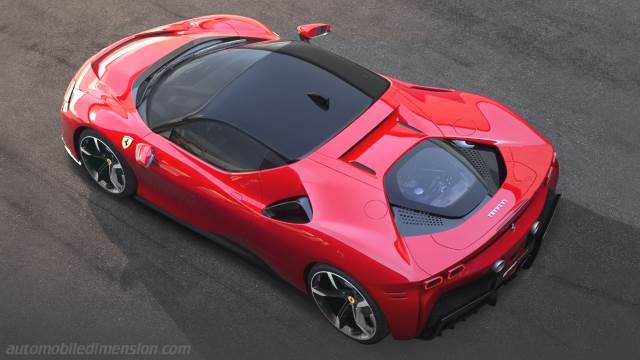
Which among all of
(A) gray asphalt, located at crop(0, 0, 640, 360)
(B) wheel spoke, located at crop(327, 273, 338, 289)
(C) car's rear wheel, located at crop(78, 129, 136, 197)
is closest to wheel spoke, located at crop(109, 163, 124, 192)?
(C) car's rear wheel, located at crop(78, 129, 136, 197)

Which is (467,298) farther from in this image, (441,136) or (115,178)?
(115,178)

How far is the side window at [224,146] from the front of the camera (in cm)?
564

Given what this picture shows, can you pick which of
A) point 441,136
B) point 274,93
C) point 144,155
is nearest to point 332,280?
point 441,136

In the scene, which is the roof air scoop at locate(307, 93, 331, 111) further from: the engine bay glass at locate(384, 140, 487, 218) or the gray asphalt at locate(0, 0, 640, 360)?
the gray asphalt at locate(0, 0, 640, 360)

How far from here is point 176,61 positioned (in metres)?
6.87

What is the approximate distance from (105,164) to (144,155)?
0.93m

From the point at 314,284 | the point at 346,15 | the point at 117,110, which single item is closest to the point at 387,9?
the point at 346,15

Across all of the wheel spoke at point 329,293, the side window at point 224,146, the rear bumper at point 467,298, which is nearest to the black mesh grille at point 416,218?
the rear bumper at point 467,298

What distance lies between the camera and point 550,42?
8.45 m

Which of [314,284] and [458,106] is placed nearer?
[314,284]

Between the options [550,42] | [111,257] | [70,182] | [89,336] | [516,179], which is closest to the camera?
[516,179]

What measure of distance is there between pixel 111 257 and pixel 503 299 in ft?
10.6

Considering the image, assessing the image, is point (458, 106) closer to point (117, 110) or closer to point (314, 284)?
point (314, 284)

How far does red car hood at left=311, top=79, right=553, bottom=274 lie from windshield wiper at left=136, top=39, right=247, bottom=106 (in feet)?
5.75
